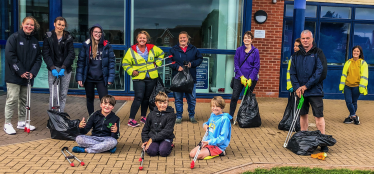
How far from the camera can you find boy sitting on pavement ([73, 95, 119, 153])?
5.03 m

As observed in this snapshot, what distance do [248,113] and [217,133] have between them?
6.76 ft

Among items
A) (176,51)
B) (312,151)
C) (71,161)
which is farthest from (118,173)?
(176,51)

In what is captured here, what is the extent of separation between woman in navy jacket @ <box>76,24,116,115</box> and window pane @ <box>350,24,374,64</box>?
27.8 ft

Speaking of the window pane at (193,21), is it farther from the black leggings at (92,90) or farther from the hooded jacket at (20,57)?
the hooded jacket at (20,57)

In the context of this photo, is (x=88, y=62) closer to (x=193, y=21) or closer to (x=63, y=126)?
(x=63, y=126)

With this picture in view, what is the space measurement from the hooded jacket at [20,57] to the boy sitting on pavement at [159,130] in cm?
229

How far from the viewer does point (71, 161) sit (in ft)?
15.2

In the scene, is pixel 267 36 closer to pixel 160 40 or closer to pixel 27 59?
pixel 160 40

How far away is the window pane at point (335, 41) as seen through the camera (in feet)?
38.0

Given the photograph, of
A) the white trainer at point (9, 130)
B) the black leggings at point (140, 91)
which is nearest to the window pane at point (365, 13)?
the black leggings at point (140, 91)

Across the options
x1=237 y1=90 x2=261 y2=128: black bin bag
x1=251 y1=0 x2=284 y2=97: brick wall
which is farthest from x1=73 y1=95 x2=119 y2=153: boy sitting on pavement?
x1=251 y1=0 x2=284 y2=97: brick wall

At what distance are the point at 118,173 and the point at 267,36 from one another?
728cm

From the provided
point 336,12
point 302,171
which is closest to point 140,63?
point 302,171

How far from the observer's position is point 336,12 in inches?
451
